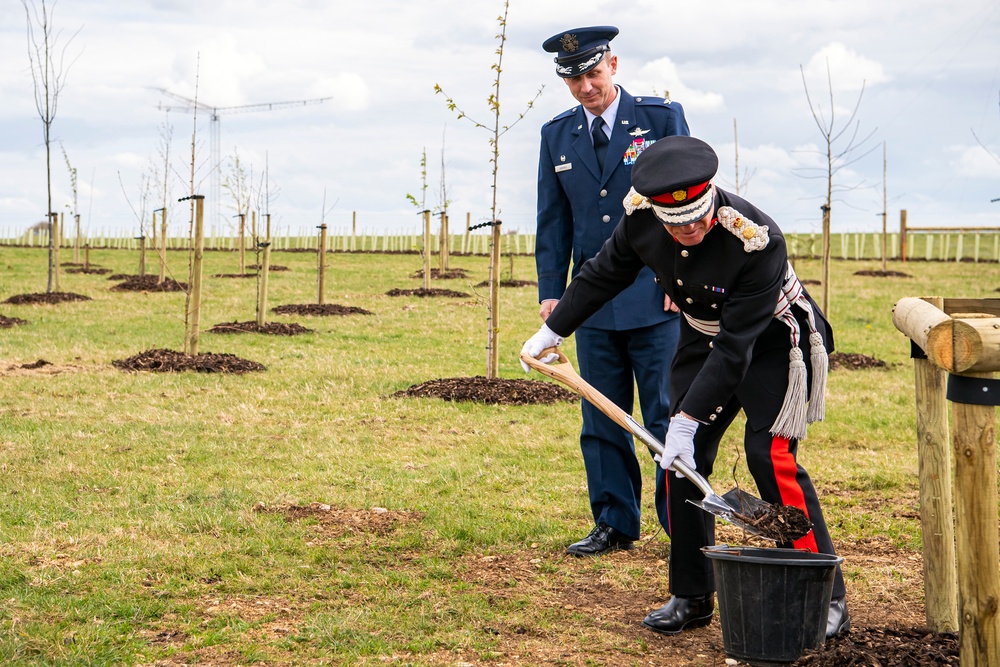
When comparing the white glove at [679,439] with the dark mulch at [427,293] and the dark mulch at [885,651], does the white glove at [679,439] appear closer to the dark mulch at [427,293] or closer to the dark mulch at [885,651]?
the dark mulch at [885,651]

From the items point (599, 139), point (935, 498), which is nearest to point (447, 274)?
point (599, 139)

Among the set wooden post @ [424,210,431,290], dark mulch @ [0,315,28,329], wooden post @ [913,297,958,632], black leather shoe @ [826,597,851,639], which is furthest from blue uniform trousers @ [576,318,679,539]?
wooden post @ [424,210,431,290]

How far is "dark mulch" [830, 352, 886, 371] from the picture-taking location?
11.7 metres

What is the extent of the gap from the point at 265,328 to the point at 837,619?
11.6 metres

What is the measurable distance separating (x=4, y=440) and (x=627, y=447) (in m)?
5.01

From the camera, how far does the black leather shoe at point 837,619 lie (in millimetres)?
3830

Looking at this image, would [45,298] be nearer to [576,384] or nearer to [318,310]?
[318,310]

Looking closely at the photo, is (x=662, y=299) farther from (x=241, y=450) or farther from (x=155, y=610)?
(x=241, y=450)

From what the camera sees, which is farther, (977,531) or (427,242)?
(427,242)

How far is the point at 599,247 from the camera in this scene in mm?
5141

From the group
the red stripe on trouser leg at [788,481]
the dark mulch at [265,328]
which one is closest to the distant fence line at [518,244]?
the dark mulch at [265,328]

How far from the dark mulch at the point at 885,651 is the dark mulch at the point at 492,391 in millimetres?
5842

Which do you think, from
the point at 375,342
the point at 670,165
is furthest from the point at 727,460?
the point at 375,342

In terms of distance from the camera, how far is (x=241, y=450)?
7.36 metres
